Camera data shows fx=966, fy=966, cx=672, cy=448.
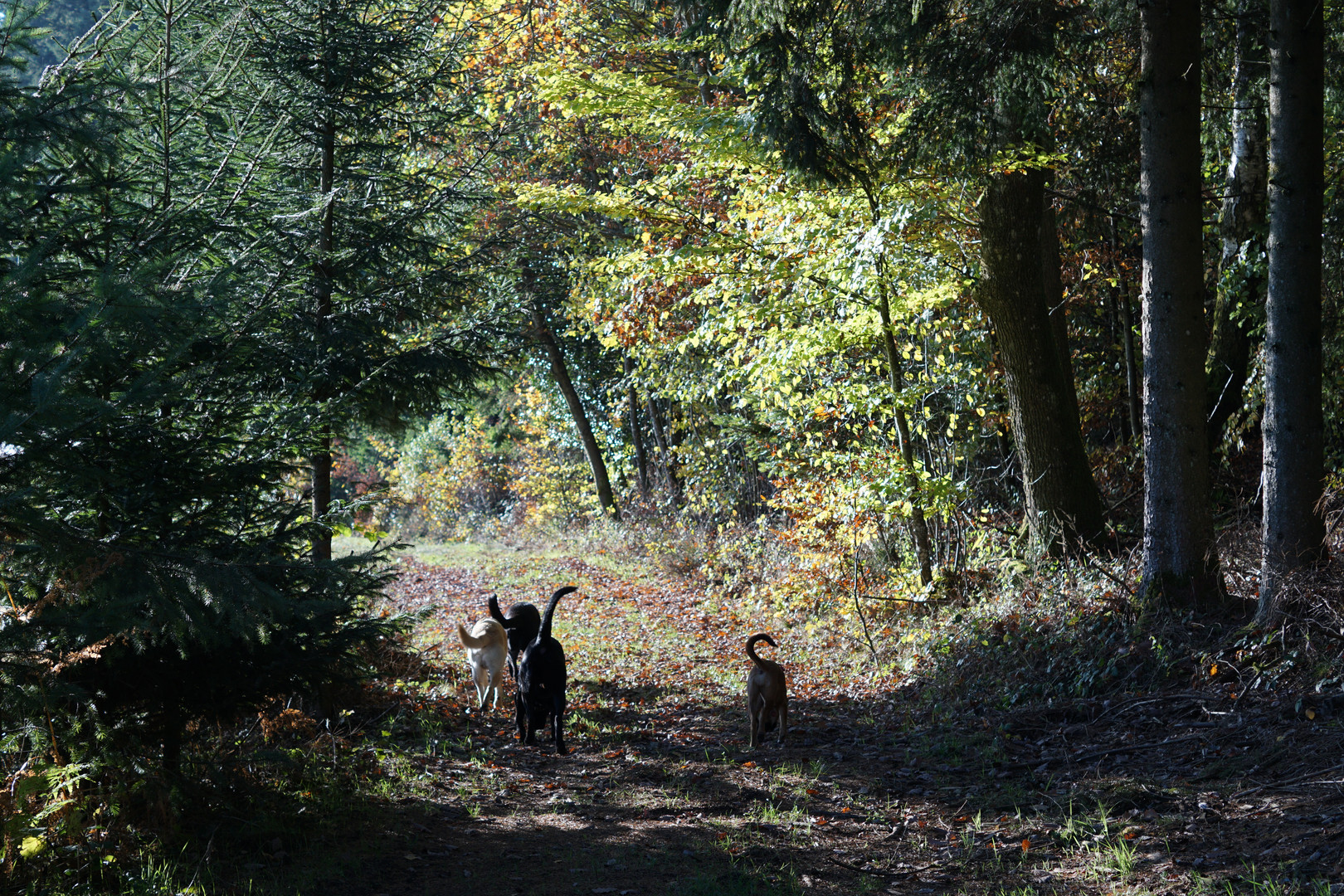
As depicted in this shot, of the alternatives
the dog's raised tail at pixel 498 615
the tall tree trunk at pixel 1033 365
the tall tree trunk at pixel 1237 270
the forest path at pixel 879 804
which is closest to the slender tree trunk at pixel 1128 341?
the tall tree trunk at pixel 1237 270

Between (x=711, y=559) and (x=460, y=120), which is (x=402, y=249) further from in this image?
(x=711, y=559)

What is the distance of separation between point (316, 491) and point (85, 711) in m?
4.56

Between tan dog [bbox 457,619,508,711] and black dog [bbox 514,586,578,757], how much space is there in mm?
1246

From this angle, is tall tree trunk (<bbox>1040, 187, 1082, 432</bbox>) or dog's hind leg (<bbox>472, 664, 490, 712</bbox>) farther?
tall tree trunk (<bbox>1040, 187, 1082, 432</bbox>)

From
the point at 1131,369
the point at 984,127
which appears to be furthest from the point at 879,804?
the point at 1131,369

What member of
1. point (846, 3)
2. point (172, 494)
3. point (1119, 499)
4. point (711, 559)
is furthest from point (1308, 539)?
point (711, 559)

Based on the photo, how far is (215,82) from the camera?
717cm

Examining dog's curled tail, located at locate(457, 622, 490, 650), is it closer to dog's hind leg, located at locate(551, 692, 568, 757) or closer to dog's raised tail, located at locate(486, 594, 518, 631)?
dog's raised tail, located at locate(486, 594, 518, 631)

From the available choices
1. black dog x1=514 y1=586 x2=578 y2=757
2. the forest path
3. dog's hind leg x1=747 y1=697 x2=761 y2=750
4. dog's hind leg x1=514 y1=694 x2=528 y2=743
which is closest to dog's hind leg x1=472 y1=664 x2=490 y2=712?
the forest path

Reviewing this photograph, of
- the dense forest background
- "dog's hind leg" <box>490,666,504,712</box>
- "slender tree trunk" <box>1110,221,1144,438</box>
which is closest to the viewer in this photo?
the dense forest background

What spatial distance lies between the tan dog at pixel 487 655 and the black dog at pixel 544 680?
125 centimetres

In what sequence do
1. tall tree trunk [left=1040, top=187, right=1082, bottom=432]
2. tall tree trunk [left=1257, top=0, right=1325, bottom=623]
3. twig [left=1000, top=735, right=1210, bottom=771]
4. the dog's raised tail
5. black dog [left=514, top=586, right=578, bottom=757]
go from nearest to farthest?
1. twig [left=1000, top=735, right=1210, bottom=771]
2. tall tree trunk [left=1257, top=0, right=1325, bottom=623]
3. black dog [left=514, top=586, right=578, bottom=757]
4. the dog's raised tail
5. tall tree trunk [left=1040, top=187, right=1082, bottom=432]

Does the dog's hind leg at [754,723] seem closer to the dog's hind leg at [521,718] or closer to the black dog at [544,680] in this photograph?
the black dog at [544,680]

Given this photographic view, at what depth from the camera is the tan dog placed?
29.8 feet
